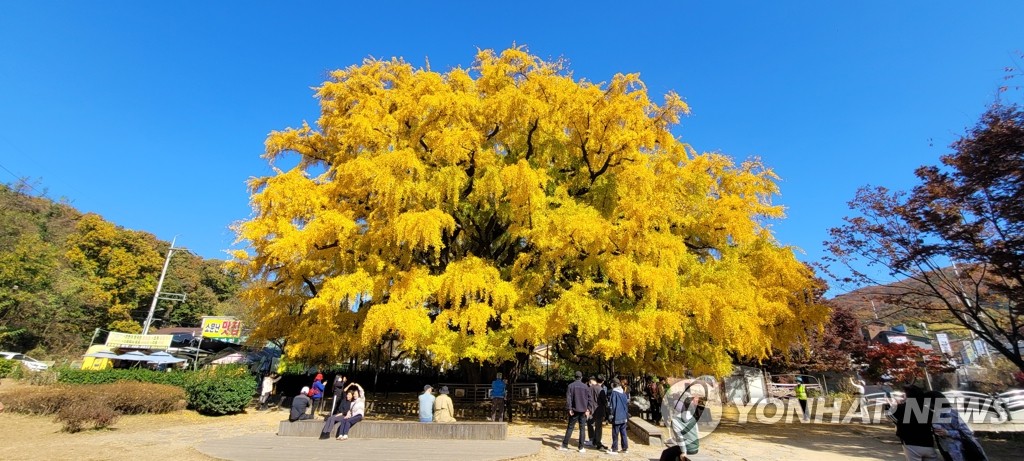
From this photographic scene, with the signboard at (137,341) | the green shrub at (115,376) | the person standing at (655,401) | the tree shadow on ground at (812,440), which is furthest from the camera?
the signboard at (137,341)

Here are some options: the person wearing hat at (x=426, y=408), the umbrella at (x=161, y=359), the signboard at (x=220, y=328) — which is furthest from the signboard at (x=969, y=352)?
the umbrella at (x=161, y=359)

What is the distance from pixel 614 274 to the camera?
1087 cm

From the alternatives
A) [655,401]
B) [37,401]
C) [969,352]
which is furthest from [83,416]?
[969,352]

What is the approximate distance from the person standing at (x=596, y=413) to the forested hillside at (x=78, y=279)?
2232 cm

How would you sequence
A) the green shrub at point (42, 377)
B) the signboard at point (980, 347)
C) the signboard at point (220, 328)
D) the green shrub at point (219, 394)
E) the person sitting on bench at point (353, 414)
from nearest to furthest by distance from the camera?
the person sitting on bench at point (353, 414) < the green shrub at point (219, 394) < the green shrub at point (42, 377) < the signboard at point (220, 328) < the signboard at point (980, 347)

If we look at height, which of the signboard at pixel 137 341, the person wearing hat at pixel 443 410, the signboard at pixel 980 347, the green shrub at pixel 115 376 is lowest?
the person wearing hat at pixel 443 410

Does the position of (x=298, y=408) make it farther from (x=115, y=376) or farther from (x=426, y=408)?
(x=115, y=376)

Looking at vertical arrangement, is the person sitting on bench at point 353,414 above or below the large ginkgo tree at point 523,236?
below

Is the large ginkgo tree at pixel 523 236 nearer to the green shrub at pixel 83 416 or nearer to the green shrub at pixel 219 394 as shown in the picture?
the green shrub at pixel 219 394

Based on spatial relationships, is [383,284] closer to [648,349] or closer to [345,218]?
[345,218]

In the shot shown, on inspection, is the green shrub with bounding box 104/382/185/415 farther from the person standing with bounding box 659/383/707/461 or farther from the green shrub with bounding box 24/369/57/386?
the person standing with bounding box 659/383/707/461

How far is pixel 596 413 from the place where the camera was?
29.5ft

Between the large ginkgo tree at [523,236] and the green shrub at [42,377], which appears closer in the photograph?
the large ginkgo tree at [523,236]

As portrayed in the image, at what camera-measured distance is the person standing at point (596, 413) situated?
8.84 metres
